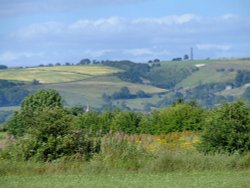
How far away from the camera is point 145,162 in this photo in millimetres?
22984

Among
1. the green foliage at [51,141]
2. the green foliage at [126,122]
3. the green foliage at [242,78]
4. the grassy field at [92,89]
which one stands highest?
the green foliage at [51,141]

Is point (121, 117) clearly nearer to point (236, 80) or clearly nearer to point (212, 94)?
point (212, 94)

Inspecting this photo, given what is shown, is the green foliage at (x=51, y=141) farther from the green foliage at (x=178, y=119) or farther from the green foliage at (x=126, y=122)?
the green foliage at (x=126, y=122)

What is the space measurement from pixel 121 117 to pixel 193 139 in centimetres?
1522

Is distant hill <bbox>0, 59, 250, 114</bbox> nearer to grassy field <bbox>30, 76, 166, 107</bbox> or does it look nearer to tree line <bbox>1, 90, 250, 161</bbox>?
grassy field <bbox>30, 76, 166, 107</bbox>

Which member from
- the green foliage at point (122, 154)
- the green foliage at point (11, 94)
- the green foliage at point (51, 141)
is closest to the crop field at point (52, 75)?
the green foliage at point (11, 94)

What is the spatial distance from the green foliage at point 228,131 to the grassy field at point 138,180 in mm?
2914

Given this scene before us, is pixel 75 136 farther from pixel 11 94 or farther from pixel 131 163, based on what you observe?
pixel 11 94

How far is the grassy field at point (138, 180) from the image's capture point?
1948cm

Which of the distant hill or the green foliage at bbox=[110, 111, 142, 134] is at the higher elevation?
the green foliage at bbox=[110, 111, 142, 134]

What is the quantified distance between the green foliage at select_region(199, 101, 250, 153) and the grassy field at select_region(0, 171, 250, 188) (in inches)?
115

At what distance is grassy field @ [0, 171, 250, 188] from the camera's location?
1948cm

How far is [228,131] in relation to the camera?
A: 25375mm

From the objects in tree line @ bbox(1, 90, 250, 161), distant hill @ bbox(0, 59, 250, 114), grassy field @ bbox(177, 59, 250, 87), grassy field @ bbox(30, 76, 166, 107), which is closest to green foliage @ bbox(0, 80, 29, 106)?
distant hill @ bbox(0, 59, 250, 114)
